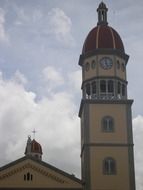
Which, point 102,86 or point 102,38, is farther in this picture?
point 102,38

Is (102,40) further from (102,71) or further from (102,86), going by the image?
(102,86)

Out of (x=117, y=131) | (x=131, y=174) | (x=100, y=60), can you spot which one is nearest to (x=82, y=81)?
(x=100, y=60)

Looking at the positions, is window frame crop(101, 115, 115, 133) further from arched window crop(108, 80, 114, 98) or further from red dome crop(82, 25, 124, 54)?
red dome crop(82, 25, 124, 54)

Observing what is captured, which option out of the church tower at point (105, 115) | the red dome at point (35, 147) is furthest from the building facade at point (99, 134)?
the red dome at point (35, 147)

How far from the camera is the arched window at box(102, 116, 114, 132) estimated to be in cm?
4747

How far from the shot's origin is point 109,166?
46.5m

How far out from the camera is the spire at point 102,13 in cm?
5166

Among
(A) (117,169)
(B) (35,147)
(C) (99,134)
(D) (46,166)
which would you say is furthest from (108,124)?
(B) (35,147)

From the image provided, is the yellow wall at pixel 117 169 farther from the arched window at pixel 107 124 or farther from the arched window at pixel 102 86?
the arched window at pixel 102 86

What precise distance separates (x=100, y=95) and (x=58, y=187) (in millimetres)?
8915

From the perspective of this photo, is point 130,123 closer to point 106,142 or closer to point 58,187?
point 106,142

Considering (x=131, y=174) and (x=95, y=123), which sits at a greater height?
(x=95, y=123)

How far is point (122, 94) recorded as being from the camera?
160 ft

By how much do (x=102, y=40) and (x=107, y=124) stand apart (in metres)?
7.92
